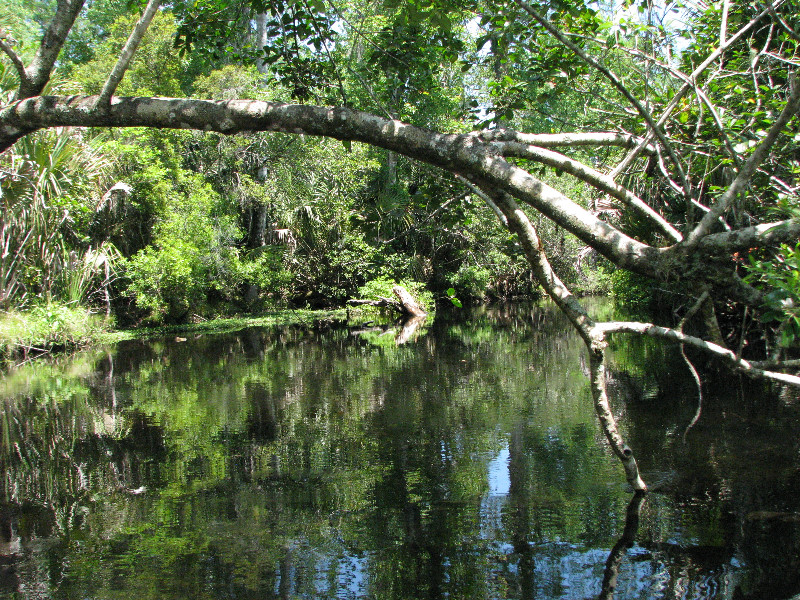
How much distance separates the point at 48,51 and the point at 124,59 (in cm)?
39

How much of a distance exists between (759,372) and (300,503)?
2.93m

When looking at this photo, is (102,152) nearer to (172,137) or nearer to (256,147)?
(172,137)

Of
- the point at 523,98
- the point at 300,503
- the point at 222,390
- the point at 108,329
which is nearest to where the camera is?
the point at 300,503

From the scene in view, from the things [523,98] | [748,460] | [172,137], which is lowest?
[748,460]

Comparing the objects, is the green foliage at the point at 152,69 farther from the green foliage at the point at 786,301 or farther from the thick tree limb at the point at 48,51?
the green foliage at the point at 786,301

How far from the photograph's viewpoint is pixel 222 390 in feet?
27.1

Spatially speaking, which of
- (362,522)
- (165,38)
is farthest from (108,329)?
(362,522)

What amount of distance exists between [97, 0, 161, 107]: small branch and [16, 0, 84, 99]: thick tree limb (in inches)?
12.0

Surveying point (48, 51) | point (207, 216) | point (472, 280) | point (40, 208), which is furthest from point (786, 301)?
point (472, 280)

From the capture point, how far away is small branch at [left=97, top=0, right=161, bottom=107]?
290 centimetres

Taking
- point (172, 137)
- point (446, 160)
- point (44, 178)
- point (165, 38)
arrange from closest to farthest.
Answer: point (446, 160) → point (44, 178) → point (172, 137) → point (165, 38)

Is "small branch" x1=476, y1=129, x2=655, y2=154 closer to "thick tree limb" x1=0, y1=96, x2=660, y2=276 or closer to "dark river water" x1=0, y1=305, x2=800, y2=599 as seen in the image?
"thick tree limb" x1=0, y1=96, x2=660, y2=276

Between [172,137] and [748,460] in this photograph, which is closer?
[748,460]

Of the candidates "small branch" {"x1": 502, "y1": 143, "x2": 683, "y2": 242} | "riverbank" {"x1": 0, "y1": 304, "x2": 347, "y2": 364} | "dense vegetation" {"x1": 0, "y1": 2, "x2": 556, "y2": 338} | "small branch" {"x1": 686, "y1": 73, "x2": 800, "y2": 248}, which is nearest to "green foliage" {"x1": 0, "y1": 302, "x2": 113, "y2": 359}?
"riverbank" {"x1": 0, "y1": 304, "x2": 347, "y2": 364}
